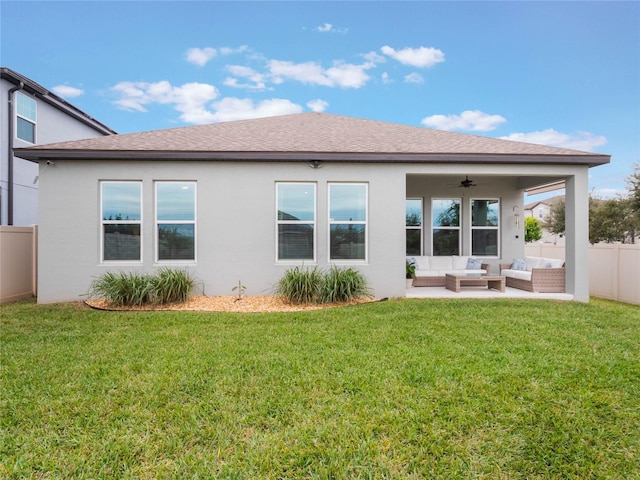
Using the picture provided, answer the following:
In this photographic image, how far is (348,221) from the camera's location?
8.41 m

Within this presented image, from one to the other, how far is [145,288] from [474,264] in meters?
9.41

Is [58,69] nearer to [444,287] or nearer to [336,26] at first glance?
[336,26]

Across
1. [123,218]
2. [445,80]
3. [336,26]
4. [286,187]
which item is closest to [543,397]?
[286,187]

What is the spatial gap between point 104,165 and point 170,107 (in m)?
15.3

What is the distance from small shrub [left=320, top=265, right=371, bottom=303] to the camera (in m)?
7.71

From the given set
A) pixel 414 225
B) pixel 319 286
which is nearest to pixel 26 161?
pixel 319 286

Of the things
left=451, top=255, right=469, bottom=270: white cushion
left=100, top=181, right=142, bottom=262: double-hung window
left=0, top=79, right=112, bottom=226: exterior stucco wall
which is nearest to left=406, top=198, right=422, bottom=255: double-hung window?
left=451, top=255, right=469, bottom=270: white cushion

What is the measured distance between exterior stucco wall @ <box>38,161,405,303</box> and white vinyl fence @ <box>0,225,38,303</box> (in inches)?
40.7

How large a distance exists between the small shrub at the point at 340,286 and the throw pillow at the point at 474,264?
14.7ft

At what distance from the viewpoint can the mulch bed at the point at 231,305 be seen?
7.23 meters

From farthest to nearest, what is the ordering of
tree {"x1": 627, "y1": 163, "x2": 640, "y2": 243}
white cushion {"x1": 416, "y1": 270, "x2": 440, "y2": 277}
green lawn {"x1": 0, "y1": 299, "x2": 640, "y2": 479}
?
tree {"x1": 627, "y1": 163, "x2": 640, "y2": 243} < white cushion {"x1": 416, "y1": 270, "x2": 440, "y2": 277} < green lawn {"x1": 0, "y1": 299, "x2": 640, "y2": 479}

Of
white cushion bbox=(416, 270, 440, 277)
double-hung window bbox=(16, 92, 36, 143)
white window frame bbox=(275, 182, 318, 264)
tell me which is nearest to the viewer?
white window frame bbox=(275, 182, 318, 264)

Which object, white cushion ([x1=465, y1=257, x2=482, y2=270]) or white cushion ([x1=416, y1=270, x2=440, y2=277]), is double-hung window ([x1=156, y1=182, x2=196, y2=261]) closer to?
white cushion ([x1=416, y1=270, x2=440, y2=277])

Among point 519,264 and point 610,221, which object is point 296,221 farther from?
point 610,221
